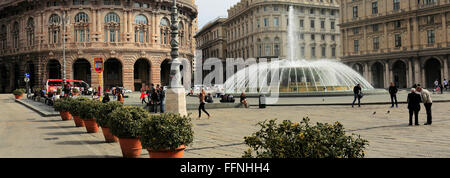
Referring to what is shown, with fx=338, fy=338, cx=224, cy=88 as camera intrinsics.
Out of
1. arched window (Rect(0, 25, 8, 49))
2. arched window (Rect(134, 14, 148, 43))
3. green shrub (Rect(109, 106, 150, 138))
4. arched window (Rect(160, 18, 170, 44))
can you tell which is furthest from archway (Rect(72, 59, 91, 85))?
green shrub (Rect(109, 106, 150, 138))

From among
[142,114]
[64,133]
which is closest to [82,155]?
[142,114]

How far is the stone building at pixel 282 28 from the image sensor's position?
230ft

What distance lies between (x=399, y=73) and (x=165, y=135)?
55935 mm

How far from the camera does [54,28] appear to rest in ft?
178

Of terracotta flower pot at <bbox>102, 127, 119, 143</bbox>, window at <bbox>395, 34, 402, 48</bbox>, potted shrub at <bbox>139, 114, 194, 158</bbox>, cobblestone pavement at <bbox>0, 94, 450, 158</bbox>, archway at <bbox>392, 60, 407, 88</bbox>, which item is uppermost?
window at <bbox>395, 34, 402, 48</bbox>

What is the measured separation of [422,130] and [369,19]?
1904 inches

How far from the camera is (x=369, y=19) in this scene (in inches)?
2133

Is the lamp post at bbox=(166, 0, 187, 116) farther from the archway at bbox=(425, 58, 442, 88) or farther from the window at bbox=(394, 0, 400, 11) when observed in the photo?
the archway at bbox=(425, 58, 442, 88)

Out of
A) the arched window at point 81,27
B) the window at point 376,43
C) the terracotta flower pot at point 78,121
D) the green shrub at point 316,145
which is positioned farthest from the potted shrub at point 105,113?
the window at point 376,43

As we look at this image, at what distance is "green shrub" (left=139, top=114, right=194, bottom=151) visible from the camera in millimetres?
5855

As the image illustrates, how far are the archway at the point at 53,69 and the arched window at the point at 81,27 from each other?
5731mm

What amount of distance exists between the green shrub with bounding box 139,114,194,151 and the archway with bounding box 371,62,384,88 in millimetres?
55331

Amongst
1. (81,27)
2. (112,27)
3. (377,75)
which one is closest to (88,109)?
(112,27)

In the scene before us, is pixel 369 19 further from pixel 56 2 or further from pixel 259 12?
pixel 56 2
